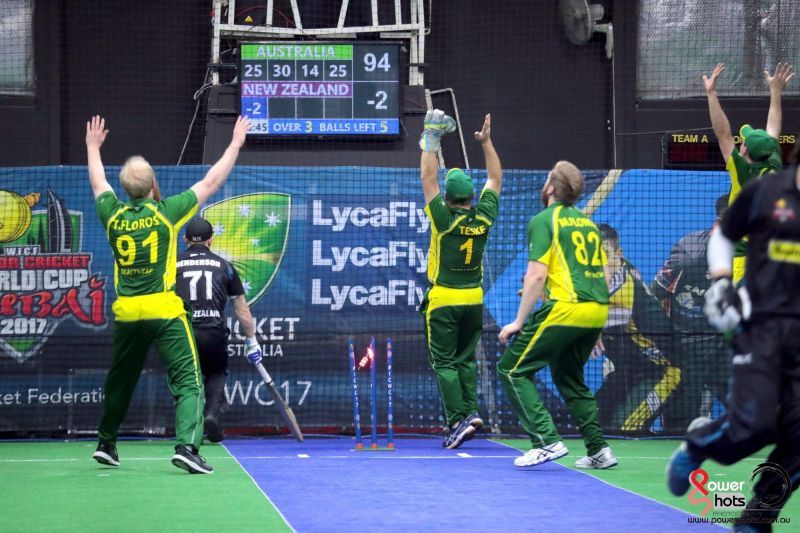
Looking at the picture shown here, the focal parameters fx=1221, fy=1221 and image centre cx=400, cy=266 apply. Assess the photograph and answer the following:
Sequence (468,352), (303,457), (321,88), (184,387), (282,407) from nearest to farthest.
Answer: (184,387) < (303,457) < (468,352) < (282,407) < (321,88)

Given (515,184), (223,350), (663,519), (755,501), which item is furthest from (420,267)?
(755,501)

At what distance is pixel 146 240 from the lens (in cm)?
813

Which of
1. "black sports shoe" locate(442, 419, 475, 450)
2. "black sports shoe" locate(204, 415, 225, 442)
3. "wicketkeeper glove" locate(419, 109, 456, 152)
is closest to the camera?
"wicketkeeper glove" locate(419, 109, 456, 152)

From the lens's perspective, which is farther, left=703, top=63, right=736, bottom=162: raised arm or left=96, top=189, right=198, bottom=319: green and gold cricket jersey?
left=703, top=63, right=736, bottom=162: raised arm

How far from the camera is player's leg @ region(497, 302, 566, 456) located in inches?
324

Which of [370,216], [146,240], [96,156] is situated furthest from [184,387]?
[370,216]

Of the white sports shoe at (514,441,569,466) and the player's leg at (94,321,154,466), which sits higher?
the player's leg at (94,321,154,466)

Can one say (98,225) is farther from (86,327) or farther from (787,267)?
(787,267)

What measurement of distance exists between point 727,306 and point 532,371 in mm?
3259

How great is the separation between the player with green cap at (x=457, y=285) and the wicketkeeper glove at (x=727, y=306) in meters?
4.74

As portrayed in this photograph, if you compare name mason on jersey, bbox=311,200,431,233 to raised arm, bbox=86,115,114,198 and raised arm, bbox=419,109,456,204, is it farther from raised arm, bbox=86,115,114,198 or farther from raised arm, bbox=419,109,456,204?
raised arm, bbox=86,115,114,198

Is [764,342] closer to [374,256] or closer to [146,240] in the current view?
[146,240]

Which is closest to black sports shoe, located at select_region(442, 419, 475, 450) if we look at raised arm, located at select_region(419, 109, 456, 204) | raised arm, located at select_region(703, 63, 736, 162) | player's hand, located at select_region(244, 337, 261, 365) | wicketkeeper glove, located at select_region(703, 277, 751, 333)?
player's hand, located at select_region(244, 337, 261, 365)

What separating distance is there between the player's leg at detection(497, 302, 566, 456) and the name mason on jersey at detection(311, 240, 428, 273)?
3.14 m
